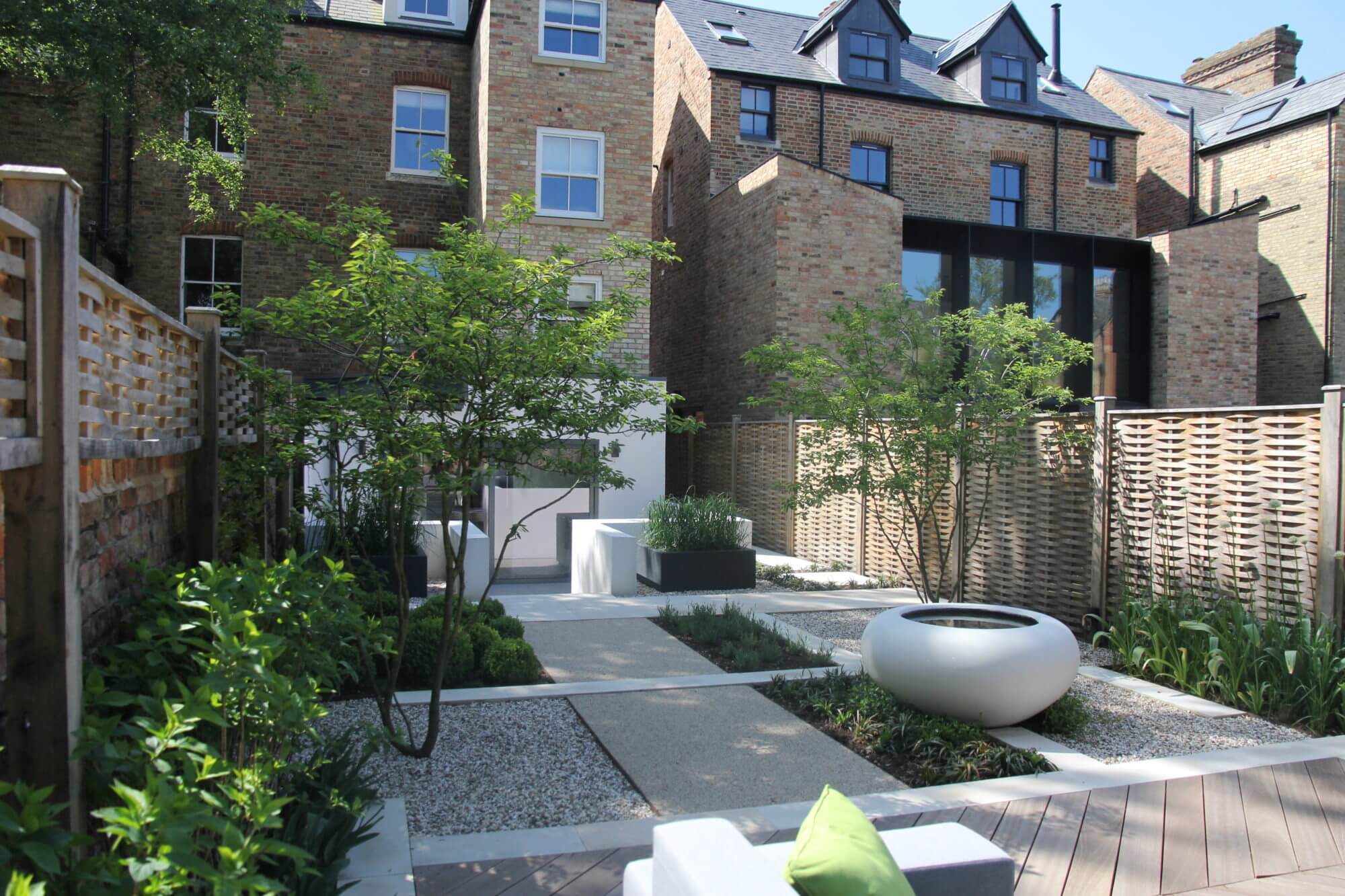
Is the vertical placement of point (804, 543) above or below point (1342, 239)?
below

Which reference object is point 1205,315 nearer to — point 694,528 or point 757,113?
point 757,113

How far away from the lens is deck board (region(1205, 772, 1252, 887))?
340 centimetres

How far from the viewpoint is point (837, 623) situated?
844cm

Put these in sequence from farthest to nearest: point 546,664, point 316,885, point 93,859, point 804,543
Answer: point 804,543
point 546,664
point 316,885
point 93,859

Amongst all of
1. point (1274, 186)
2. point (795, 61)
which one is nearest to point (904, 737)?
point (795, 61)

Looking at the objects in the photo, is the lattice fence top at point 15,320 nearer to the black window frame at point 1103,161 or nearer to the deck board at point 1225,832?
the deck board at point 1225,832

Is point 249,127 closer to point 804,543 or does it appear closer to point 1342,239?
point 804,543

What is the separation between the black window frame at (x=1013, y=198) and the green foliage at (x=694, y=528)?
12419mm

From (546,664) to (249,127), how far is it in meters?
12.2

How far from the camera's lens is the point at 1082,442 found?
25.2 feet

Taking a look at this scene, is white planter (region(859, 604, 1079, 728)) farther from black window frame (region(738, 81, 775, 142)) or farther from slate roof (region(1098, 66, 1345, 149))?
slate roof (region(1098, 66, 1345, 149))

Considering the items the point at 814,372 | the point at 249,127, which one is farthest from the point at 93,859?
the point at 249,127

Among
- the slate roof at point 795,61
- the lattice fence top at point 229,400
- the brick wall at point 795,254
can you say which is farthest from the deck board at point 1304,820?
the slate roof at point 795,61

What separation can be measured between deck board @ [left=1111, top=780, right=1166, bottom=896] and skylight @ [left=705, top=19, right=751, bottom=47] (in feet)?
60.0
